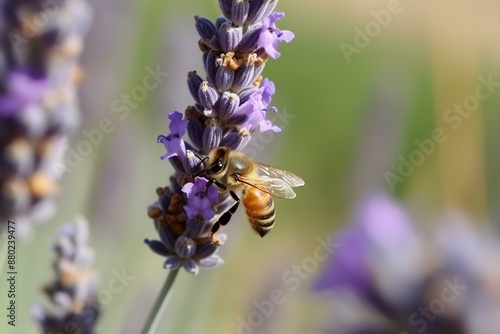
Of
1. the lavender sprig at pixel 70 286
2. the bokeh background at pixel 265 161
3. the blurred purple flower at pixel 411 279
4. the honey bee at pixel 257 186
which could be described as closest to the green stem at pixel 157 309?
the lavender sprig at pixel 70 286

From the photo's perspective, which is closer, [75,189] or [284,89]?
[75,189]

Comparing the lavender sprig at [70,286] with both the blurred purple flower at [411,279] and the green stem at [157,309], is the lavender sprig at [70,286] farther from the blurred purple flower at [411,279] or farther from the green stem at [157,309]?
the blurred purple flower at [411,279]

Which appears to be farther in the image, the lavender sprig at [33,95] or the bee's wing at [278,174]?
the bee's wing at [278,174]

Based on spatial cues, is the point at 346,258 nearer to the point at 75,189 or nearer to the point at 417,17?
the point at 75,189

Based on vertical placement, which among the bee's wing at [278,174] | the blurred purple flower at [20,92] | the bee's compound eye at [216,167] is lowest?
the blurred purple flower at [20,92]

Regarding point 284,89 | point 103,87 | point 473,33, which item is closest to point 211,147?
point 103,87

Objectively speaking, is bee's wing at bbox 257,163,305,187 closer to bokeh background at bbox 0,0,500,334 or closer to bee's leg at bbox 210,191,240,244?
bee's leg at bbox 210,191,240,244

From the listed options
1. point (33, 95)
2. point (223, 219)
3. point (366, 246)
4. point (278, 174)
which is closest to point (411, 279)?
point (366, 246)
